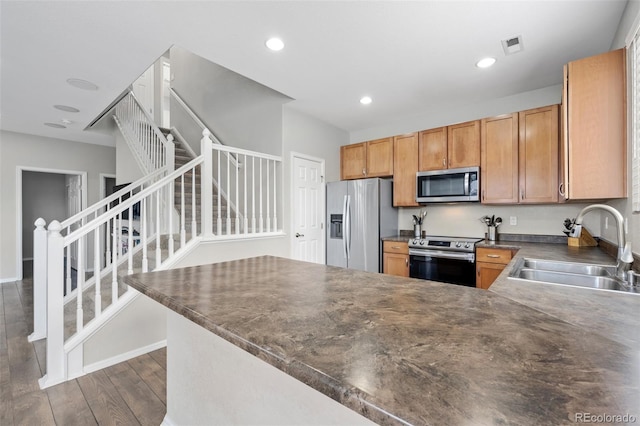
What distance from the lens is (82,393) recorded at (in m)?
2.05

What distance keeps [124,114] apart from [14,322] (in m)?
3.39

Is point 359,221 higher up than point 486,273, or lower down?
higher up

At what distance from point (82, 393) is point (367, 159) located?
12.8ft

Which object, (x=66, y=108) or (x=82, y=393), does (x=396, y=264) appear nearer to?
(x=82, y=393)

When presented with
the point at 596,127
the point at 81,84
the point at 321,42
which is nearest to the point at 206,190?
the point at 321,42

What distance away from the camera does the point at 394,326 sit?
712 millimetres

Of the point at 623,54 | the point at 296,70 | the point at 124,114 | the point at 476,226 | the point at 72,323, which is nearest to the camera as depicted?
the point at 623,54

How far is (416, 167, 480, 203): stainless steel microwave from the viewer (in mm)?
3438

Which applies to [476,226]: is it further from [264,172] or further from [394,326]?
[394,326]

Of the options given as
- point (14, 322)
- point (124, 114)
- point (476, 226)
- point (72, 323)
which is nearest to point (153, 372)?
point (72, 323)

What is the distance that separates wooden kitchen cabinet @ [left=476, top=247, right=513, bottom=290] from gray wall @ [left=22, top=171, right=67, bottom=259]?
9.40 meters

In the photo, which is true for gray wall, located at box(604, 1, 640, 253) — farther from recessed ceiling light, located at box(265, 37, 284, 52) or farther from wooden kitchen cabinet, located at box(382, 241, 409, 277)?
recessed ceiling light, located at box(265, 37, 284, 52)

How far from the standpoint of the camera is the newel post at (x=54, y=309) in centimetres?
211

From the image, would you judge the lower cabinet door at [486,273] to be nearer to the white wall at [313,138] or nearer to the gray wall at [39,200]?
the white wall at [313,138]
